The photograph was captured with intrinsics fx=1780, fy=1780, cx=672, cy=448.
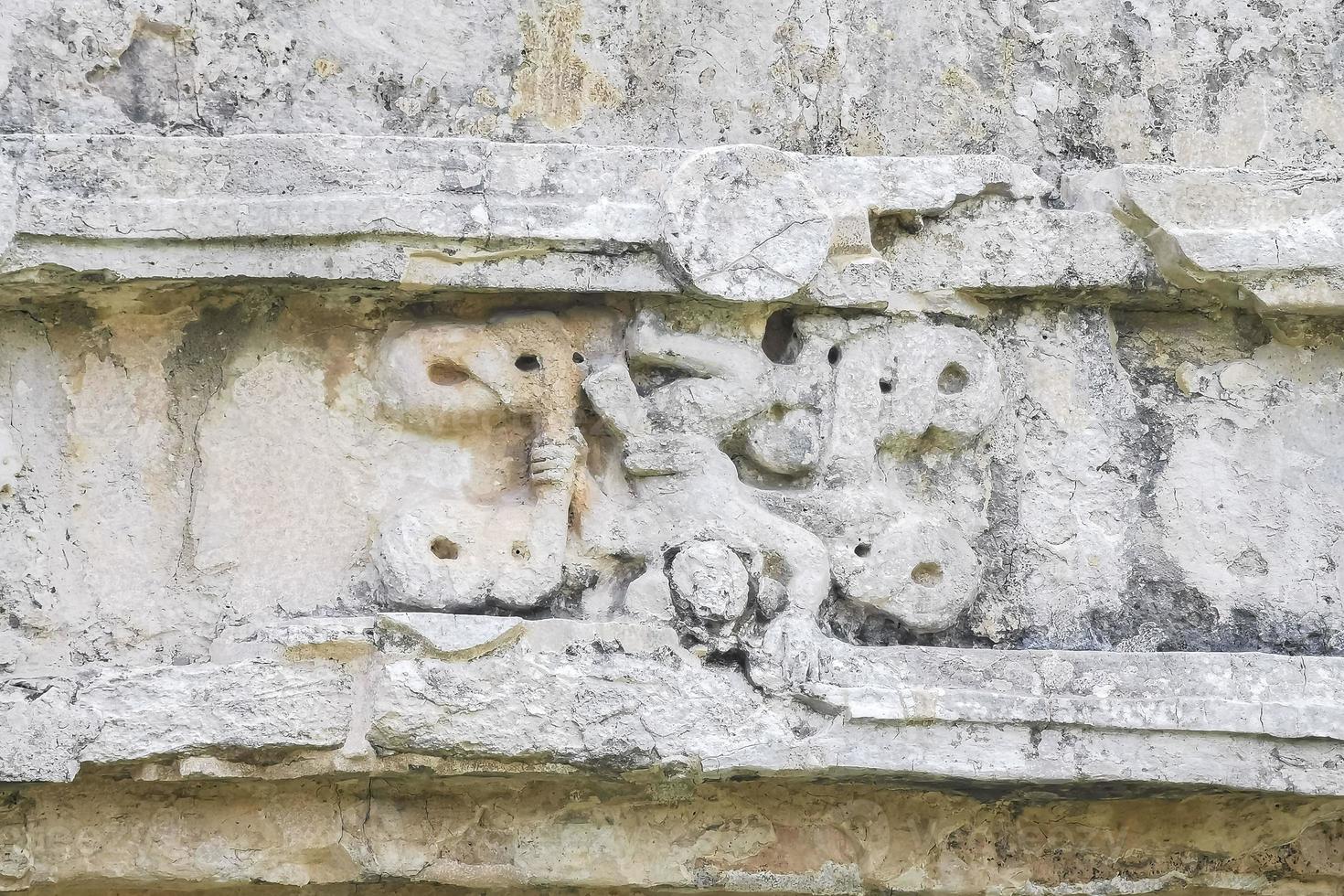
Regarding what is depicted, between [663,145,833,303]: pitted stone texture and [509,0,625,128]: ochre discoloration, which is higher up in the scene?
[509,0,625,128]: ochre discoloration

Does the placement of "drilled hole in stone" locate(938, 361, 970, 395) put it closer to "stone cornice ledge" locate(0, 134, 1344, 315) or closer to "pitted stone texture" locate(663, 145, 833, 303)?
"stone cornice ledge" locate(0, 134, 1344, 315)

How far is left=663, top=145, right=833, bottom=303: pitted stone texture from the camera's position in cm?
274

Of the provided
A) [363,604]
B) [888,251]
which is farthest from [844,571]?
[363,604]

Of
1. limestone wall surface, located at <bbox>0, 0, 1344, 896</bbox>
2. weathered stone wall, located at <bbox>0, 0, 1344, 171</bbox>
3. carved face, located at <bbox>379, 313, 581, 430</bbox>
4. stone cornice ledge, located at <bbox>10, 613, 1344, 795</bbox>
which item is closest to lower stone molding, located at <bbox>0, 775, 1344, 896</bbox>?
limestone wall surface, located at <bbox>0, 0, 1344, 896</bbox>

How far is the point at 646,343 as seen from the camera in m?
2.82

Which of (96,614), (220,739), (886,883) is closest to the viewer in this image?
(220,739)

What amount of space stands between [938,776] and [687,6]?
4.33 feet

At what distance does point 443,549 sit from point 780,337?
66 cm

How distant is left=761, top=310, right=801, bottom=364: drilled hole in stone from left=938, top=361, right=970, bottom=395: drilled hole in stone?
0.25 meters

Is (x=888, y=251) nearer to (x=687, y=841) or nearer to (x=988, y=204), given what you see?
(x=988, y=204)

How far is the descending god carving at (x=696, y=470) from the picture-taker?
2740 mm

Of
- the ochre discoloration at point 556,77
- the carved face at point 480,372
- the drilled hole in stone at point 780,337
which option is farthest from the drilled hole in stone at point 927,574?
the ochre discoloration at point 556,77

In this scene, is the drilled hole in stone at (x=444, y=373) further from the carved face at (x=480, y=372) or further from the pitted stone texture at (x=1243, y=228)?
the pitted stone texture at (x=1243, y=228)

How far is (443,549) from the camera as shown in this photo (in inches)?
109
